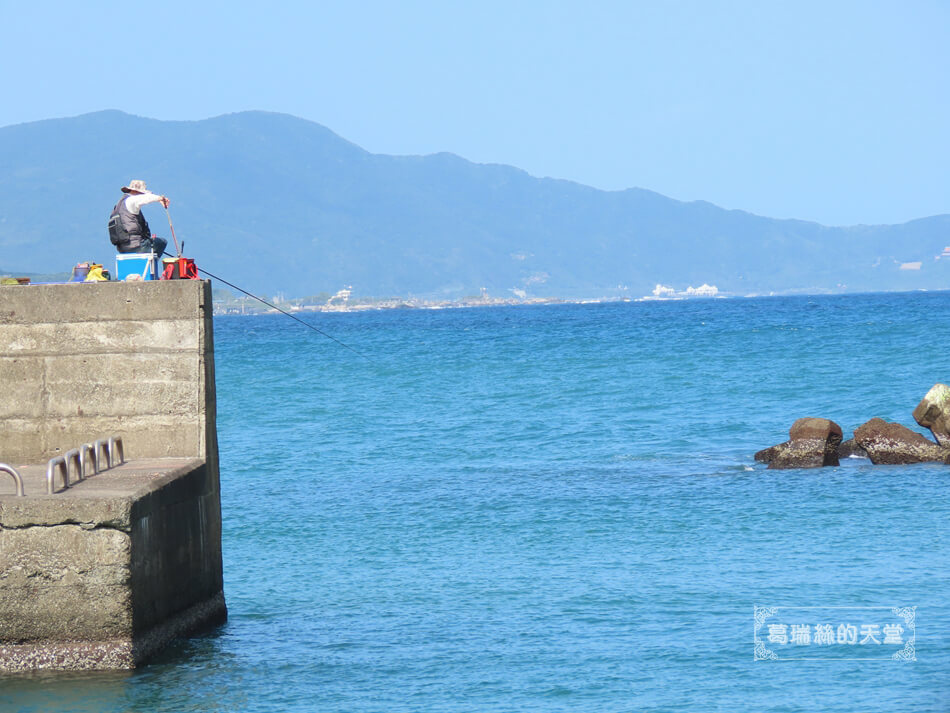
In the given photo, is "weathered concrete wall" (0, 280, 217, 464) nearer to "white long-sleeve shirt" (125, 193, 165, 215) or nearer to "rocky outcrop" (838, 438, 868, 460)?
"white long-sleeve shirt" (125, 193, 165, 215)

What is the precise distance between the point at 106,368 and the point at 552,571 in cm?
578

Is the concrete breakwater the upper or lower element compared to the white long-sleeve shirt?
lower

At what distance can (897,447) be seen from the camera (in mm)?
22375

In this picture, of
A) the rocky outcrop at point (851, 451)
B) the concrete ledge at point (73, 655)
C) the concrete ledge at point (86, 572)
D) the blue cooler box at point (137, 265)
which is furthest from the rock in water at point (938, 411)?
the concrete ledge at point (73, 655)

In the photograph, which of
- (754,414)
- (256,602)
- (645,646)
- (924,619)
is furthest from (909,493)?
(754,414)

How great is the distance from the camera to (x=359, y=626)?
12164mm

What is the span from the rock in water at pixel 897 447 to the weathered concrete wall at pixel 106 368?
1461cm

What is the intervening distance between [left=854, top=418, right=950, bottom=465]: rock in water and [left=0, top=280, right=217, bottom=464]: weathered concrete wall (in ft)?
47.9

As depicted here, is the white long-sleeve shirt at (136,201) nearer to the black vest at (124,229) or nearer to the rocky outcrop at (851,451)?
the black vest at (124,229)

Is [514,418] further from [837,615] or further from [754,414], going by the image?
[837,615]

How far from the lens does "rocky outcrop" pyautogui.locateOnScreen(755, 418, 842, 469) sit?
22.2m

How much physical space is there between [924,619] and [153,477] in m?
7.28

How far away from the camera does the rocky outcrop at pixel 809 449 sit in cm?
2220

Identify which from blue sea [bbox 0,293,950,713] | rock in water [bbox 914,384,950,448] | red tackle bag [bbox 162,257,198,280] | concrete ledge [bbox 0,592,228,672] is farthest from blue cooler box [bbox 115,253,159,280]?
rock in water [bbox 914,384,950,448]
